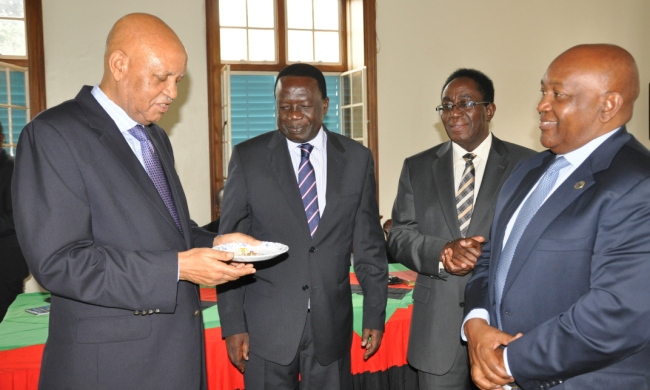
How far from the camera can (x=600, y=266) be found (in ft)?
4.68

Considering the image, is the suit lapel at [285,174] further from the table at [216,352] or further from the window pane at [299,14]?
the window pane at [299,14]

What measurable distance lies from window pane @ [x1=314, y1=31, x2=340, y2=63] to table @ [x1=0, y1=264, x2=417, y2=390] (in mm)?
3691

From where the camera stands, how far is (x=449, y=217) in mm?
2447

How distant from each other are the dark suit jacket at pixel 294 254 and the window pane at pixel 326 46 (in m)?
4.09

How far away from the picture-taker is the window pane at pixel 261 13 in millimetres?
6102

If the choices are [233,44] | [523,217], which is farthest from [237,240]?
[233,44]

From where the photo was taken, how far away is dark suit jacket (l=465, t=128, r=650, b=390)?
4.55ft

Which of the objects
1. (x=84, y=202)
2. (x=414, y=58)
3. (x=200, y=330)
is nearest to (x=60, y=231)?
(x=84, y=202)

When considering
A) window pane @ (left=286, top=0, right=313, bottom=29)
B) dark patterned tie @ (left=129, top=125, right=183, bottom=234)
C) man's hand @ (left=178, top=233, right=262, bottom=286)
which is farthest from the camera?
window pane @ (left=286, top=0, right=313, bottom=29)

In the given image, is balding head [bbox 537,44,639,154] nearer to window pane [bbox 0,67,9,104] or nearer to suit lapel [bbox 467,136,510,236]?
suit lapel [bbox 467,136,510,236]

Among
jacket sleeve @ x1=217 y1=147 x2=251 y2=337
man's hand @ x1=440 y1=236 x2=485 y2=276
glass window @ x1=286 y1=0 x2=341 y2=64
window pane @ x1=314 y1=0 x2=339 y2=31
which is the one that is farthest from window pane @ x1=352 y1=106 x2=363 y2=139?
man's hand @ x1=440 y1=236 x2=485 y2=276

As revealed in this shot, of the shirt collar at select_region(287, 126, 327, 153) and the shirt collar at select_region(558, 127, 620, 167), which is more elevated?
the shirt collar at select_region(287, 126, 327, 153)

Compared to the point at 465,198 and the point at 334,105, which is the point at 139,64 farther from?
the point at 334,105

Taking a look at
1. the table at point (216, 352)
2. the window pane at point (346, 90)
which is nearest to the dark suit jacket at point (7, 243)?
the table at point (216, 352)
